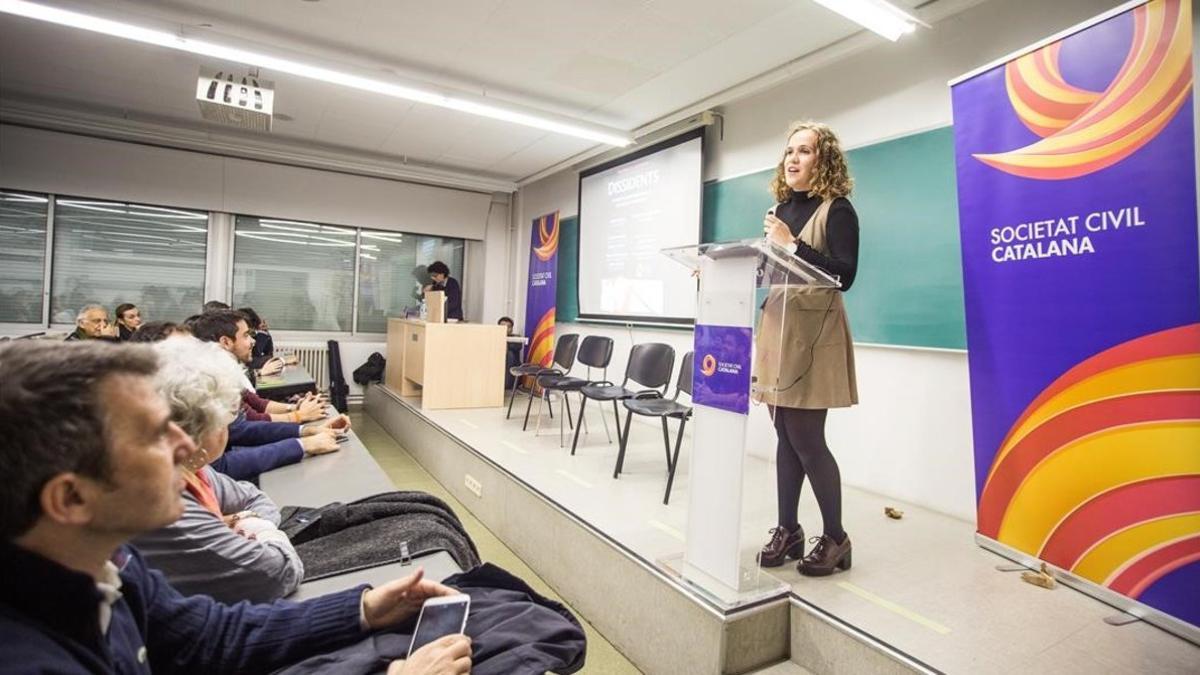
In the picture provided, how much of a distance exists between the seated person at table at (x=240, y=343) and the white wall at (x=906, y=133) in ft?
9.19

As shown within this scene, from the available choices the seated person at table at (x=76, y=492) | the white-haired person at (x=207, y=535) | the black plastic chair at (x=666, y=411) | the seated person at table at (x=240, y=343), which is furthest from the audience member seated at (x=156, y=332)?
the black plastic chair at (x=666, y=411)

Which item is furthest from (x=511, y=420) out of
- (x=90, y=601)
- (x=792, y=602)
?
(x=90, y=601)

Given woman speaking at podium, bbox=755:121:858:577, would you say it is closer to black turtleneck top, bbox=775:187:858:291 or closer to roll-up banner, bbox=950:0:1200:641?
black turtleneck top, bbox=775:187:858:291

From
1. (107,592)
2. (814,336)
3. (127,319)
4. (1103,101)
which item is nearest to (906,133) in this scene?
(1103,101)

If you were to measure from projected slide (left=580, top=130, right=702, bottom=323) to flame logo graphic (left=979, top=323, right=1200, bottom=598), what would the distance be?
8.54 ft

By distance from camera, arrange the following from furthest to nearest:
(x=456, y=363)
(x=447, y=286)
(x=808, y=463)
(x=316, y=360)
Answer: (x=316, y=360)
(x=447, y=286)
(x=456, y=363)
(x=808, y=463)

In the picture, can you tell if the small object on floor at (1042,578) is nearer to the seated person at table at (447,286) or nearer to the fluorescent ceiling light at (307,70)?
the fluorescent ceiling light at (307,70)

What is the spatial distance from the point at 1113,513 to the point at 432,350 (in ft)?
14.6

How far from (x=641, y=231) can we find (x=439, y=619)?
169 inches

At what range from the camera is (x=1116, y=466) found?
1.84 meters

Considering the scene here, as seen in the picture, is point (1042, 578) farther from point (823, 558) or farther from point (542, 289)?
point (542, 289)

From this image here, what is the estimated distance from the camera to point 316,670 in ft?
3.02

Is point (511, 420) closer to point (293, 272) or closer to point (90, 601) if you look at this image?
point (293, 272)

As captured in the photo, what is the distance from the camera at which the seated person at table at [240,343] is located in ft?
8.15
